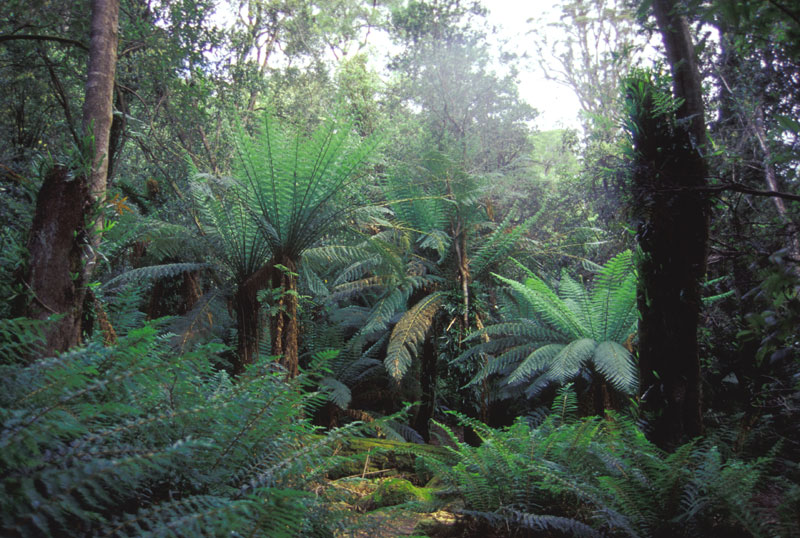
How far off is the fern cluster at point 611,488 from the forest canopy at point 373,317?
0.05ft

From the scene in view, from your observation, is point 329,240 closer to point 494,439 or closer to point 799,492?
point 494,439

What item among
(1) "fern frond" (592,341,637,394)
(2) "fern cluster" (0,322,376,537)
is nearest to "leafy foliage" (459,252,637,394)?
(1) "fern frond" (592,341,637,394)

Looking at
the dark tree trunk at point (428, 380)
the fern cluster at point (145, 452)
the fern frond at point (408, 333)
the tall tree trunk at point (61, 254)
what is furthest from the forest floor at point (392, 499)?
the tall tree trunk at point (61, 254)

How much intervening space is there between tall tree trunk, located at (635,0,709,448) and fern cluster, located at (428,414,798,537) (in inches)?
8.8

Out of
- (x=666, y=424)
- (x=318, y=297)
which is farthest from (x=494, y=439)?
(x=318, y=297)

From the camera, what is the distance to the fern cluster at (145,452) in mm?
873

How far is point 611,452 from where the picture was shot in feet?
7.13

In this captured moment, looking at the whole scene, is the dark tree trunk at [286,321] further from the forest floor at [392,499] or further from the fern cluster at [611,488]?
the fern cluster at [611,488]

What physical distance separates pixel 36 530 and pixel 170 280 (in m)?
5.40

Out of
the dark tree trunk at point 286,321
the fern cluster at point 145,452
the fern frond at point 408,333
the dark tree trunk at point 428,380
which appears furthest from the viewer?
the dark tree trunk at point 428,380

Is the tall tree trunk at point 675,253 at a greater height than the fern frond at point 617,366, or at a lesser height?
greater

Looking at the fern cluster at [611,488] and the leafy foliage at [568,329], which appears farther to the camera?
the leafy foliage at [568,329]

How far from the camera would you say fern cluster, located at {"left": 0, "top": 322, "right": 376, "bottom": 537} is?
87 centimetres

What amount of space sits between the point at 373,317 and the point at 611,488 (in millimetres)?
3719
